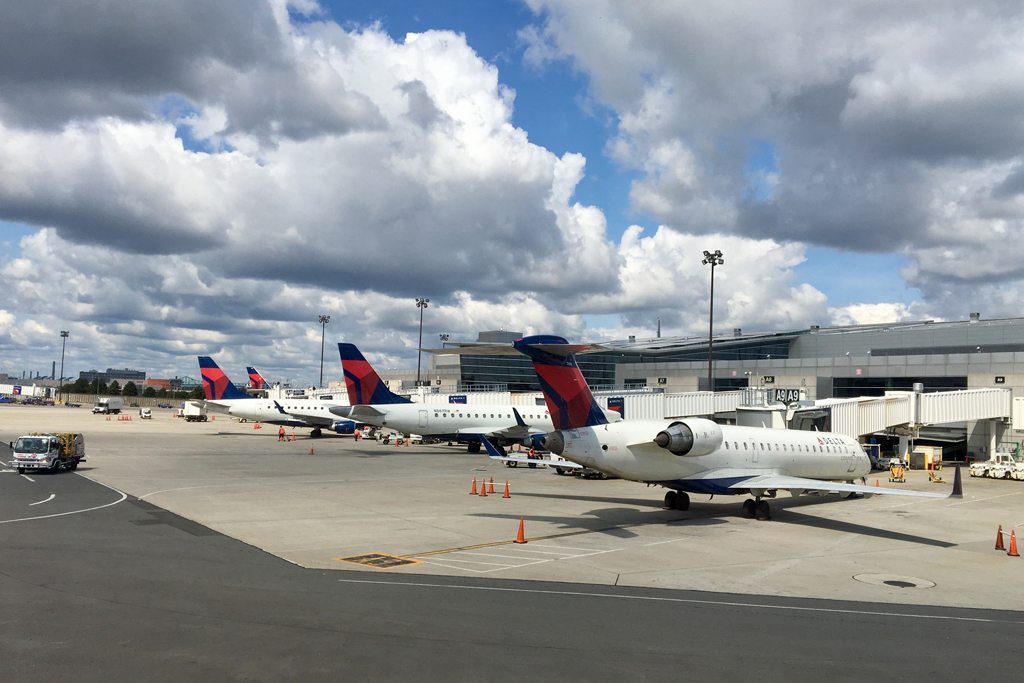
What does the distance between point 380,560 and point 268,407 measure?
192 ft

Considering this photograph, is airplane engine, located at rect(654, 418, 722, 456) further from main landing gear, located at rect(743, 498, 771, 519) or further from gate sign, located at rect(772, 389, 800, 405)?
gate sign, located at rect(772, 389, 800, 405)

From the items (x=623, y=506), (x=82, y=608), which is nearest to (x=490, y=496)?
(x=623, y=506)

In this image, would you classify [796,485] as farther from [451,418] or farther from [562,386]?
[451,418]

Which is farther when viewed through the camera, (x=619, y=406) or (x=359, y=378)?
(x=359, y=378)

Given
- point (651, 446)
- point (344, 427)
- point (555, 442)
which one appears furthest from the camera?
point (344, 427)

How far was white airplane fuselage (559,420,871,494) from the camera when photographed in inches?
951

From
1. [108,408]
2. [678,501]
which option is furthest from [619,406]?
[108,408]

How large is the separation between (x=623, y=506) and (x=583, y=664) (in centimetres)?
1875

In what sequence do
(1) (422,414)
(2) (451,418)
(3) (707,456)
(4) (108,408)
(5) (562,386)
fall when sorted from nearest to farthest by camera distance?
(5) (562,386) < (3) (707,456) < (1) (422,414) < (2) (451,418) < (4) (108,408)

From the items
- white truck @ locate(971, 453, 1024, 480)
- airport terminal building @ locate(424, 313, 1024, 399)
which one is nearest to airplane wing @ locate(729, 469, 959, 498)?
airport terminal building @ locate(424, 313, 1024, 399)

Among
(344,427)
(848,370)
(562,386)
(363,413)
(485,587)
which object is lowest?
(485,587)

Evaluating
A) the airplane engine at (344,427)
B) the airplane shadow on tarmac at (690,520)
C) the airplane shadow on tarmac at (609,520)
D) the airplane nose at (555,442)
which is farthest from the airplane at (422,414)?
the airplane nose at (555,442)

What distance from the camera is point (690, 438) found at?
24109mm

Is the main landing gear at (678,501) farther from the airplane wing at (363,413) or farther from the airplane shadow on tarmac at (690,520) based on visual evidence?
the airplane wing at (363,413)
